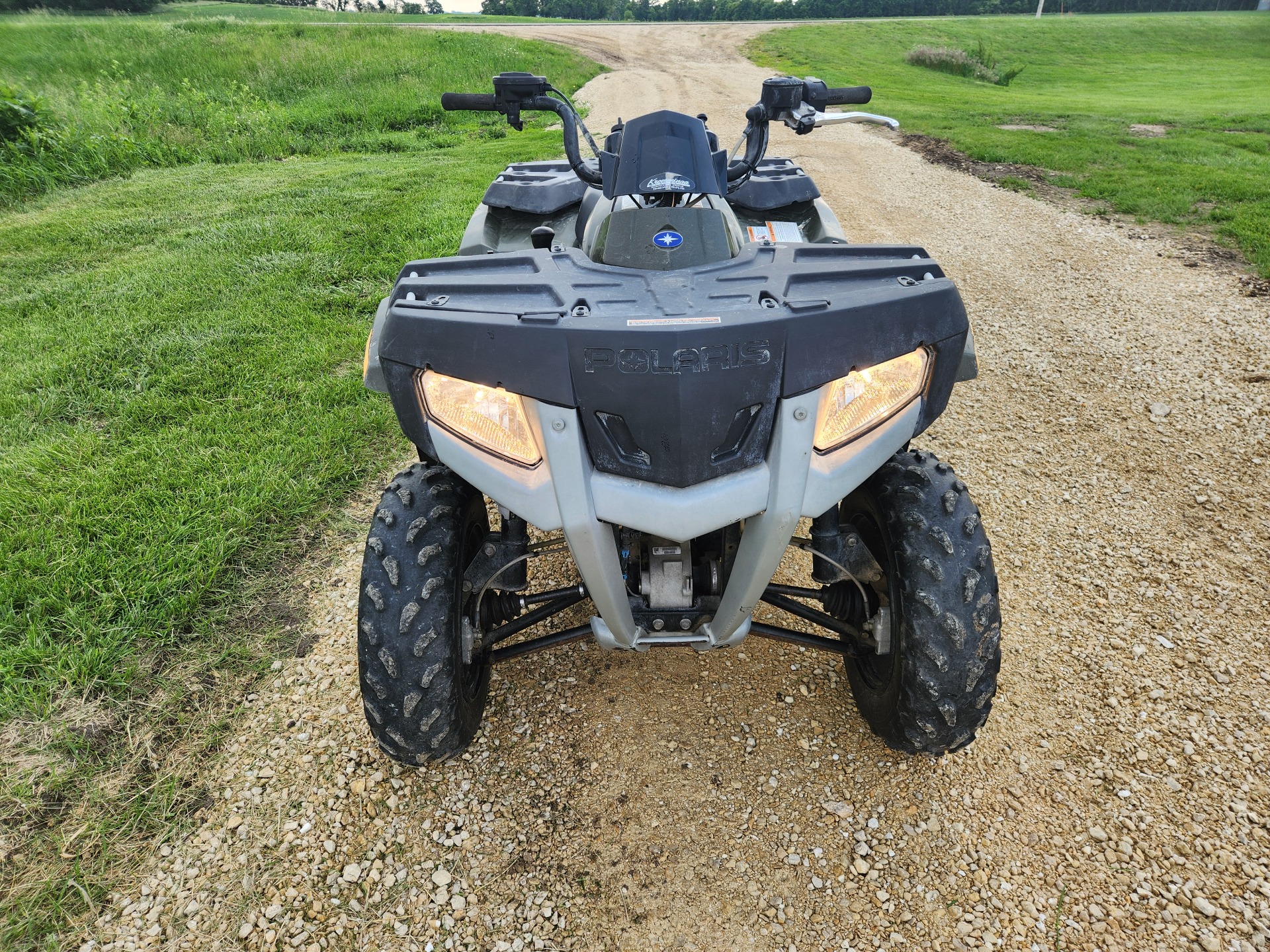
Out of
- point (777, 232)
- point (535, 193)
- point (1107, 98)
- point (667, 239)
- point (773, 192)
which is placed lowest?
point (1107, 98)

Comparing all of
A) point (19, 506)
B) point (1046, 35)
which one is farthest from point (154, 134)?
point (1046, 35)

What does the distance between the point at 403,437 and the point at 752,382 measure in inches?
112

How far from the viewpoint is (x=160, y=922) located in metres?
1.93

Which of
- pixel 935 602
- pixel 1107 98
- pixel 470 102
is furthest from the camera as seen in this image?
pixel 1107 98

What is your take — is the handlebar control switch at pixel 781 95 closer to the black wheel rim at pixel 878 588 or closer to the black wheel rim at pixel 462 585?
the black wheel rim at pixel 878 588

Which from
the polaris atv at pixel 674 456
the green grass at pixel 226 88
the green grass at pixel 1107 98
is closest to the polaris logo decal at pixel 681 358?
the polaris atv at pixel 674 456

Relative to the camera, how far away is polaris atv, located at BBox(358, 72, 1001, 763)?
1.51m

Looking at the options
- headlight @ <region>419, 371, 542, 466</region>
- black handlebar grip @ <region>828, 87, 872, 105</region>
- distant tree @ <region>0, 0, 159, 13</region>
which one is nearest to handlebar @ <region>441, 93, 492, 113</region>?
black handlebar grip @ <region>828, 87, 872, 105</region>

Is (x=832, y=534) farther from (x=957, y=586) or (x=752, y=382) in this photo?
(x=752, y=382)

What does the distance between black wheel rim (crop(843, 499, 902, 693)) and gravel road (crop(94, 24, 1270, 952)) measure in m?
0.23

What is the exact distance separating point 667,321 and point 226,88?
15.2 m

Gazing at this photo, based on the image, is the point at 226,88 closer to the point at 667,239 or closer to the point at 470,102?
the point at 470,102

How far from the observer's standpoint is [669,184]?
7.06 ft

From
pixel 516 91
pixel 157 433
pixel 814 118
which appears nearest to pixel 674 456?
pixel 814 118
